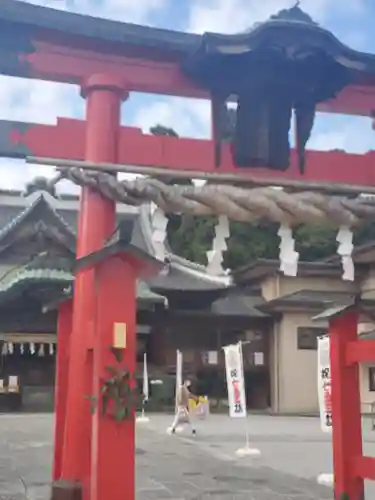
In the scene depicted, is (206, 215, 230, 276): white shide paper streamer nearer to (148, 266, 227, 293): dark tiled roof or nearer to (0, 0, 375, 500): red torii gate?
(0, 0, 375, 500): red torii gate

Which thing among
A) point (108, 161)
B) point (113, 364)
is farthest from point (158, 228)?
point (113, 364)

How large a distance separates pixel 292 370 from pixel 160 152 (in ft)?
70.6

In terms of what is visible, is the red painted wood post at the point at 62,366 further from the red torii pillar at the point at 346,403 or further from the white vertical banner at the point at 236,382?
the white vertical banner at the point at 236,382

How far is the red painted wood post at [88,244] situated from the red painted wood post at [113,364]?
1.27 ft

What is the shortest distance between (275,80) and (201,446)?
946cm

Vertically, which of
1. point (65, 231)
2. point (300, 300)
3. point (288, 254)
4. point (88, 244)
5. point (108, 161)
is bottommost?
point (288, 254)

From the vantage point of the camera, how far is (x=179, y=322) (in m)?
26.1

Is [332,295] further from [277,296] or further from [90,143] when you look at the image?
[90,143]

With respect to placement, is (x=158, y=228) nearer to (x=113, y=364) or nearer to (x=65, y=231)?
(x=113, y=364)

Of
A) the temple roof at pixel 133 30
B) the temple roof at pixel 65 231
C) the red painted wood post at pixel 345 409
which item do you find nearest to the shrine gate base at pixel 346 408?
the red painted wood post at pixel 345 409

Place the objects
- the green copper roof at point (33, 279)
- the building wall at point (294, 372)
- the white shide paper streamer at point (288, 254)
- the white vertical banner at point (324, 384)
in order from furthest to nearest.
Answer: the building wall at point (294, 372), the green copper roof at point (33, 279), the white vertical banner at point (324, 384), the white shide paper streamer at point (288, 254)

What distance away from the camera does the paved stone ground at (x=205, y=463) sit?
7891 millimetres

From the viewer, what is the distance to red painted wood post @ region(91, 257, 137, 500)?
5273 mm

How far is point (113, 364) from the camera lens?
5.50m
